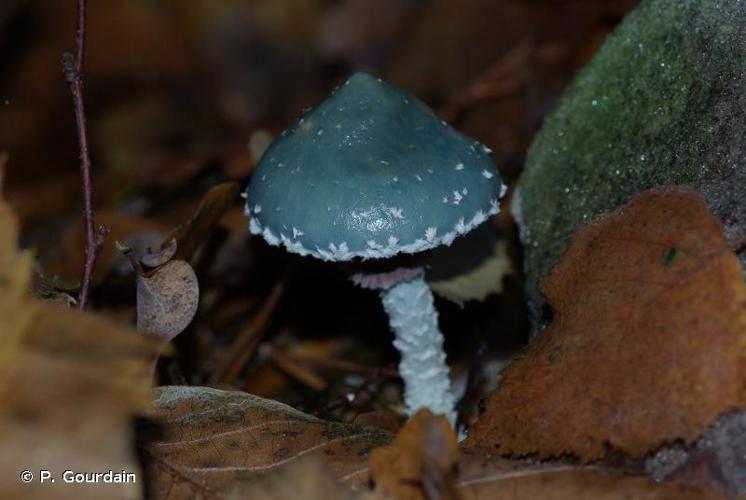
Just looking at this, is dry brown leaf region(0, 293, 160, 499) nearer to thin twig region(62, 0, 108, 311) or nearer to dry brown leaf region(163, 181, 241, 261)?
thin twig region(62, 0, 108, 311)

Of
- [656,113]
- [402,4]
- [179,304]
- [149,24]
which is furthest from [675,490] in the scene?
[149,24]

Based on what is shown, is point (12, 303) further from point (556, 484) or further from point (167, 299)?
point (556, 484)

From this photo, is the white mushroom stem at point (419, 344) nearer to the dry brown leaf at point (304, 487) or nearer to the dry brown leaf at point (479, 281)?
the dry brown leaf at point (479, 281)

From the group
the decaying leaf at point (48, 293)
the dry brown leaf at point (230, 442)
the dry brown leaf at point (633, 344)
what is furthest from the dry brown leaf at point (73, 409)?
the dry brown leaf at point (633, 344)

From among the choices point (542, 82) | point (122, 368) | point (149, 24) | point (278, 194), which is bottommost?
point (122, 368)

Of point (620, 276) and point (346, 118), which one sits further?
point (346, 118)

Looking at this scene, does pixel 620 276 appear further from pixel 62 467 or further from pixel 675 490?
pixel 62 467

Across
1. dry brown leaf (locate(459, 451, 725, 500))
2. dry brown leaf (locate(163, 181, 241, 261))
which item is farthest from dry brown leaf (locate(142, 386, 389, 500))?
dry brown leaf (locate(163, 181, 241, 261))
